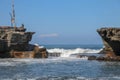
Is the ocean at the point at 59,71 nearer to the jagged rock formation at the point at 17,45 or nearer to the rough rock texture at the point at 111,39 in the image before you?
the rough rock texture at the point at 111,39

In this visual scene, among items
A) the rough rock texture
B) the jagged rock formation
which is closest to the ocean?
the rough rock texture

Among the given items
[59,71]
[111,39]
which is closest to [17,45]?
[111,39]

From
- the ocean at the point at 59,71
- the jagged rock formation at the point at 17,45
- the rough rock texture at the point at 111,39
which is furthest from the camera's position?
the jagged rock formation at the point at 17,45

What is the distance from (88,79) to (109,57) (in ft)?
80.4

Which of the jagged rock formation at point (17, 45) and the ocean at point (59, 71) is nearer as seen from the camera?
the ocean at point (59, 71)

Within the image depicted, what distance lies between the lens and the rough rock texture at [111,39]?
59094 millimetres

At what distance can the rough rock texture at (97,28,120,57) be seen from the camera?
59094 mm

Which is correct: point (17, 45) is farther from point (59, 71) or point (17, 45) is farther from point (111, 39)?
point (59, 71)

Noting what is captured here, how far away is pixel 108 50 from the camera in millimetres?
62719

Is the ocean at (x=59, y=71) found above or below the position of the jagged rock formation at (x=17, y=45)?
below

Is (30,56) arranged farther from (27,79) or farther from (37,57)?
(27,79)

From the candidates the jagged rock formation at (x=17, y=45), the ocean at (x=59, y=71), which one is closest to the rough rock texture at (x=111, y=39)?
the jagged rock formation at (x=17, y=45)

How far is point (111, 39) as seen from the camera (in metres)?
59.2

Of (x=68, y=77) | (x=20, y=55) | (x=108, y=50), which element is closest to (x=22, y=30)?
(x=20, y=55)
